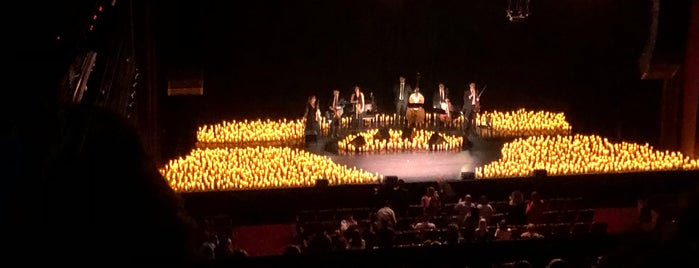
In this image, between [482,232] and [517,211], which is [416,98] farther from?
[482,232]

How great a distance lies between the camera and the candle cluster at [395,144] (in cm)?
1808

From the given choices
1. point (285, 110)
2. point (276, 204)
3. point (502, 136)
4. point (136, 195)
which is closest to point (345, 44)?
point (285, 110)

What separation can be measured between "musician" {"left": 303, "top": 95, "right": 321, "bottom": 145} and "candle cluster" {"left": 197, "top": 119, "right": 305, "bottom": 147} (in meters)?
0.19

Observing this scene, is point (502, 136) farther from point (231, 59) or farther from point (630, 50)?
point (231, 59)

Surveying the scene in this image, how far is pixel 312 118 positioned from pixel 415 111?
7.69 ft

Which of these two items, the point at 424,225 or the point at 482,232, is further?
the point at 424,225

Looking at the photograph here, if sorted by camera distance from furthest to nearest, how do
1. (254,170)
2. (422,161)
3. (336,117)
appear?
(336,117)
(422,161)
(254,170)

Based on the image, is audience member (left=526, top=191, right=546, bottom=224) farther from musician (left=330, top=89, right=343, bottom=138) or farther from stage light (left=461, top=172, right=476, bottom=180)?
musician (left=330, top=89, right=343, bottom=138)

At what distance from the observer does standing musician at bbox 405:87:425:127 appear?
19875 millimetres

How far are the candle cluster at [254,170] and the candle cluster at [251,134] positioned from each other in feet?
4.21

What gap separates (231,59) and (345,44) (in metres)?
2.82

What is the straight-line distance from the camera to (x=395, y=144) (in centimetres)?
1825

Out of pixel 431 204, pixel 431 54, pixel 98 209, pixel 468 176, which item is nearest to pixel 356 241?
pixel 431 204

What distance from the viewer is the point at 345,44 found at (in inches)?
861
